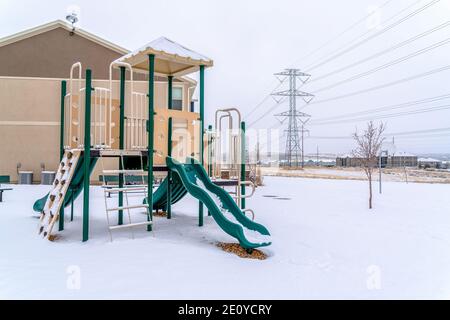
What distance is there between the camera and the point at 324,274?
3670 millimetres

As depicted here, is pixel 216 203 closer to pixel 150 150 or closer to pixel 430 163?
pixel 150 150

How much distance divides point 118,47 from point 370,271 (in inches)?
579

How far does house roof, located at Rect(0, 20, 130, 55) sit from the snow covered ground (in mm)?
10571

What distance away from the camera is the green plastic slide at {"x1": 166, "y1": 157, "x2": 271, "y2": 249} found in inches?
182

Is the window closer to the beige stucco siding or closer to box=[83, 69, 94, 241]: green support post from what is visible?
the beige stucco siding

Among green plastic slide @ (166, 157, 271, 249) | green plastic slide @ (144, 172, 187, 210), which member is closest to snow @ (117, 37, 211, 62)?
green plastic slide @ (166, 157, 271, 249)

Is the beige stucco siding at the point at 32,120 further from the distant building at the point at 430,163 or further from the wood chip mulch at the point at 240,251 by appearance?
the distant building at the point at 430,163

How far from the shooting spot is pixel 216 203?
17.6 feet

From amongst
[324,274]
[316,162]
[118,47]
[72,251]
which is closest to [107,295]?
[72,251]

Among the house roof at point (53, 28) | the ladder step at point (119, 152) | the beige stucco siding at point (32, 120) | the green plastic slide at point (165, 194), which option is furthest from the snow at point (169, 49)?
the house roof at point (53, 28)

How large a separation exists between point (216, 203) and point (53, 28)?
46.3ft

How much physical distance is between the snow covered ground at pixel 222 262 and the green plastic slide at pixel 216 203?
1.01ft

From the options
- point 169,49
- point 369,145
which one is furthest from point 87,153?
point 369,145
